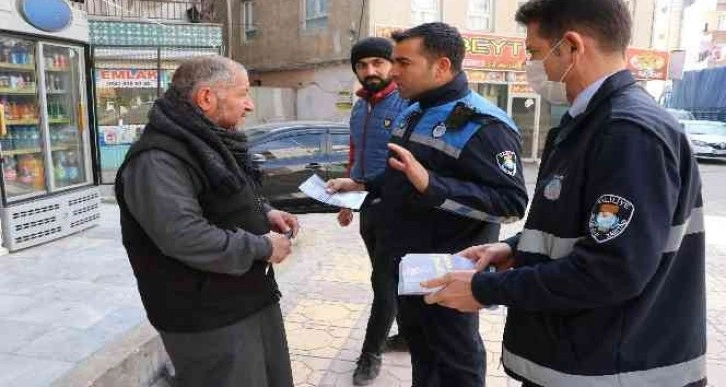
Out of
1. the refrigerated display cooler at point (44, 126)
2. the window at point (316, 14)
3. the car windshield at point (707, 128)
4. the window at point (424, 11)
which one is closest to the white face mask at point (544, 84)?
the refrigerated display cooler at point (44, 126)

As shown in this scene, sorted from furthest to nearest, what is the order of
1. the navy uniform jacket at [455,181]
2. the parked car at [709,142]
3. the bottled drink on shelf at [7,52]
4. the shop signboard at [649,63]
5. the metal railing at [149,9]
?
the shop signboard at [649,63] → the parked car at [709,142] → the metal railing at [149,9] → the bottled drink on shelf at [7,52] → the navy uniform jacket at [455,181]

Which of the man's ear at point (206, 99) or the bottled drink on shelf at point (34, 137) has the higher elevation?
the man's ear at point (206, 99)

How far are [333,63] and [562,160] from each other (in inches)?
536

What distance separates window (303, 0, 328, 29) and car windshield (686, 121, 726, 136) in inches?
452

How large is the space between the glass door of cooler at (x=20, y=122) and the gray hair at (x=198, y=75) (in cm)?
406

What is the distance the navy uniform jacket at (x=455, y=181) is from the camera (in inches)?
85.6

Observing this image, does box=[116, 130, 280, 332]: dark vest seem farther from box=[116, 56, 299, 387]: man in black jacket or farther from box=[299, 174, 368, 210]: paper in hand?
box=[299, 174, 368, 210]: paper in hand

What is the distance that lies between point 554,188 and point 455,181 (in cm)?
83

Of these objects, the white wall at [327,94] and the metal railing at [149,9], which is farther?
the white wall at [327,94]

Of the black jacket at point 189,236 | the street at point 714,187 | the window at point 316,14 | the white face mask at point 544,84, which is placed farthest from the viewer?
the window at point 316,14

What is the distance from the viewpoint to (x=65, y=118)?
608 cm

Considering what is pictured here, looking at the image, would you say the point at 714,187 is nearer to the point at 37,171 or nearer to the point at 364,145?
the point at 364,145

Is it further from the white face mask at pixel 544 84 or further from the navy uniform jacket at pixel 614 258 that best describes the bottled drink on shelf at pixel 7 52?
the navy uniform jacket at pixel 614 258

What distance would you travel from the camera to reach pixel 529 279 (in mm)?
1315
